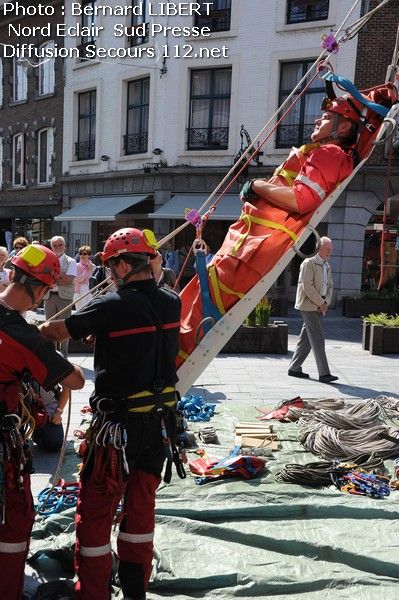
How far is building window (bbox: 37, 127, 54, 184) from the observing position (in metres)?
22.2

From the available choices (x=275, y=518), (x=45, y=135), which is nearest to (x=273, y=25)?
(x=45, y=135)

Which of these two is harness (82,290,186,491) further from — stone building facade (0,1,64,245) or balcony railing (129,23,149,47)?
stone building facade (0,1,64,245)

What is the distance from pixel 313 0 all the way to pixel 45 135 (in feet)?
38.7

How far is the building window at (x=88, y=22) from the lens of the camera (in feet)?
65.8

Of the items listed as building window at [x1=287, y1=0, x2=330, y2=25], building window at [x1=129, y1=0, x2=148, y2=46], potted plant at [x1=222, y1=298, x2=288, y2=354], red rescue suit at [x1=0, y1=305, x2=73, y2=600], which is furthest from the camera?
building window at [x1=129, y1=0, x2=148, y2=46]

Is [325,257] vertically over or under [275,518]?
over

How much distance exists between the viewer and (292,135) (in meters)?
16.8

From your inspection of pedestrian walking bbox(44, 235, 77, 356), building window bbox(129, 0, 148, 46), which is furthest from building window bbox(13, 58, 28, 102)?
pedestrian walking bbox(44, 235, 77, 356)

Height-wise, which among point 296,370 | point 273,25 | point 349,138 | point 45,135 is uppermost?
point 273,25

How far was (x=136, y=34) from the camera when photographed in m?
18.4

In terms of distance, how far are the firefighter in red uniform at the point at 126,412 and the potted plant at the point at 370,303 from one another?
42.2 feet

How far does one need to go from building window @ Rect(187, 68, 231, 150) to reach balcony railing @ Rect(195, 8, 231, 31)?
1.33m

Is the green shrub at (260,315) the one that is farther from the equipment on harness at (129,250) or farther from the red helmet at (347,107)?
the equipment on harness at (129,250)

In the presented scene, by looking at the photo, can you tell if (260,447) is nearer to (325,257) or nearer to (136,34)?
(325,257)
